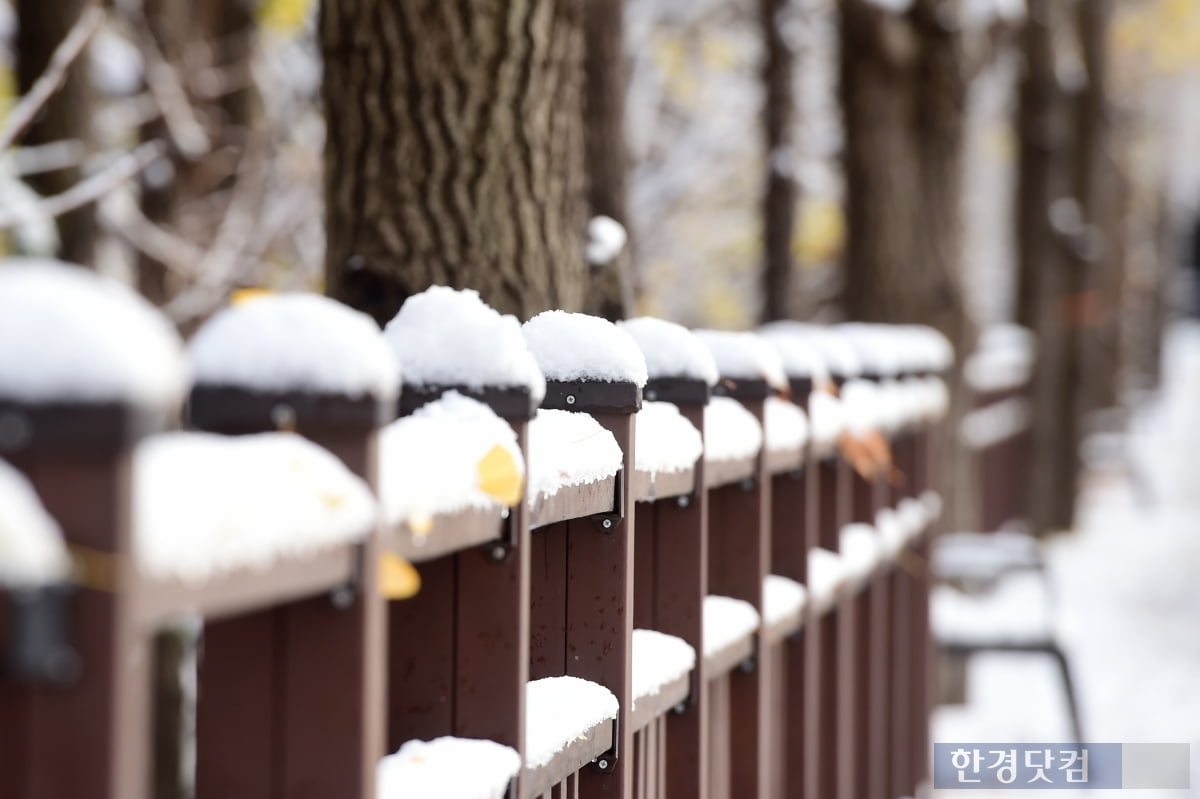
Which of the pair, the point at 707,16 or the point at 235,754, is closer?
the point at 235,754

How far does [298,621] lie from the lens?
165cm

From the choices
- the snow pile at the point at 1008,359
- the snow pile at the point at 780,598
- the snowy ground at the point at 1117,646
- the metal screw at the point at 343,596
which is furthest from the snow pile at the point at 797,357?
the snow pile at the point at 1008,359

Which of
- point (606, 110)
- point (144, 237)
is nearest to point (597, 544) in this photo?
point (606, 110)

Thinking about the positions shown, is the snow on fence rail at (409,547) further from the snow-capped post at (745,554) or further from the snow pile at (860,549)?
the snow pile at (860,549)

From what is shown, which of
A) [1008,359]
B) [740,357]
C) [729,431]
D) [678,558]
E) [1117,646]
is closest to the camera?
[678,558]

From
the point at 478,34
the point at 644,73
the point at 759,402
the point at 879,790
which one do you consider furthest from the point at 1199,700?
the point at 644,73

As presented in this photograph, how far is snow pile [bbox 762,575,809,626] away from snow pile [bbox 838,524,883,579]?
59 centimetres

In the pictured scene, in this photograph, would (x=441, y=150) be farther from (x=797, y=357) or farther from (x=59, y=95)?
(x=59, y=95)

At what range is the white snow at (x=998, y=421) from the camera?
37.4 feet

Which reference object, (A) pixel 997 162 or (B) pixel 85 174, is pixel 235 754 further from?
(A) pixel 997 162

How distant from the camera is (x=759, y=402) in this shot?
3568 millimetres

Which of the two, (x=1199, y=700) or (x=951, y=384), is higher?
(x=951, y=384)

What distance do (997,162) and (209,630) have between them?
2880 centimetres

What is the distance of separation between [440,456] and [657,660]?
3.87 ft
